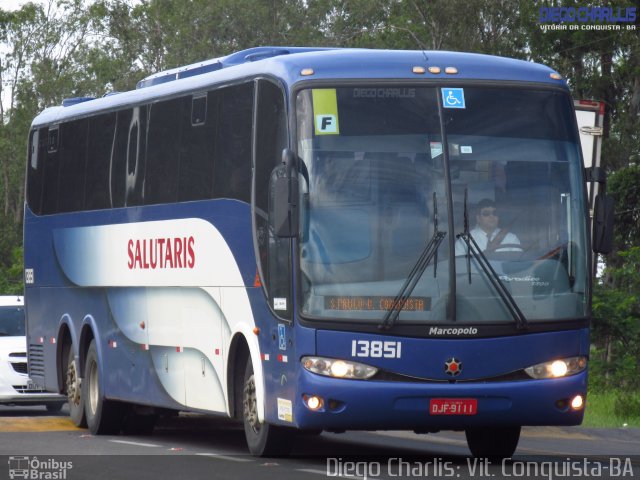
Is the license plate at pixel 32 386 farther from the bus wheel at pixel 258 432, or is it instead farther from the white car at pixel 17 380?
the bus wheel at pixel 258 432

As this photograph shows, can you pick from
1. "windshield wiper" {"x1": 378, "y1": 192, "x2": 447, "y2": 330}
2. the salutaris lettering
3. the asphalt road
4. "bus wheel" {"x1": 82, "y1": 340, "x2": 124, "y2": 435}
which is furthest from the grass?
"windshield wiper" {"x1": 378, "y1": 192, "x2": 447, "y2": 330}

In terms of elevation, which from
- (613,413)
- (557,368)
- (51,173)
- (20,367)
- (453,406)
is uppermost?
(51,173)

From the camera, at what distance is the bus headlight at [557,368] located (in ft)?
43.1

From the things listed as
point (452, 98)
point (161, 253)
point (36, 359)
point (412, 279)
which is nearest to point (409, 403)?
point (412, 279)

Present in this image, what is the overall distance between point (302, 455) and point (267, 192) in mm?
2632

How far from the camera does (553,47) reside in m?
43.6

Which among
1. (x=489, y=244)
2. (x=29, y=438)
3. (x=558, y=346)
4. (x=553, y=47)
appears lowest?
(x=29, y=438)

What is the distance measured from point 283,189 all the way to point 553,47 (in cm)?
3187

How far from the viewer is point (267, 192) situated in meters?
13.8

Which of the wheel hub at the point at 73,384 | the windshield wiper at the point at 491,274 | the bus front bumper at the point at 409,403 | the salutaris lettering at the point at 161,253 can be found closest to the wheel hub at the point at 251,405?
the bus front bumper at the point at 409,403

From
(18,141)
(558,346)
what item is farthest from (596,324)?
(18,141)

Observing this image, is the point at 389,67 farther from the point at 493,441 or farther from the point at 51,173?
the point at 51,173

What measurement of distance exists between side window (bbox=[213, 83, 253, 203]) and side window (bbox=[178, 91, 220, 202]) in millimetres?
186

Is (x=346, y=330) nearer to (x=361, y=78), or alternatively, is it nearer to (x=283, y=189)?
(x=283, y=189)
